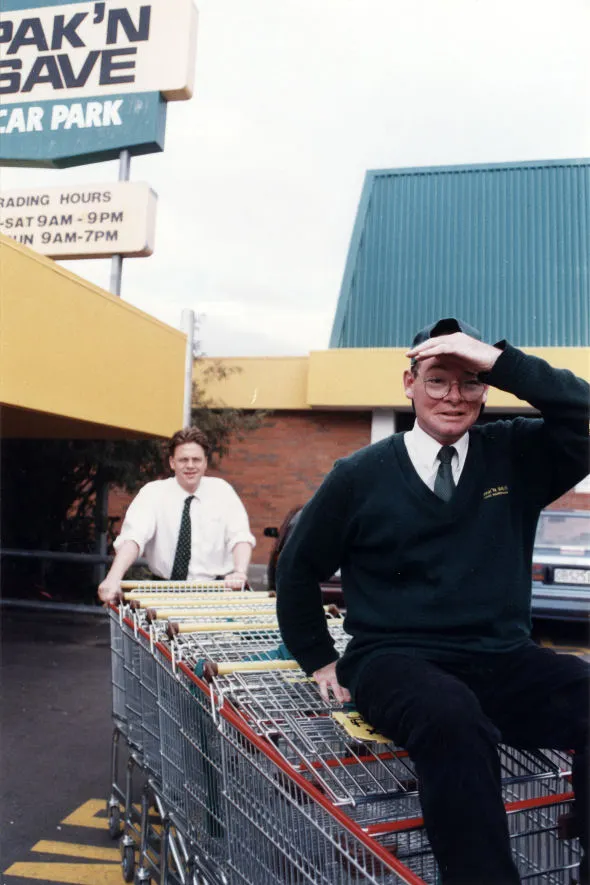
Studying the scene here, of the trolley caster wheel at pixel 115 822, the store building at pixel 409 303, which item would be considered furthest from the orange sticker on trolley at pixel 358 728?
the store building at pixel 409 303

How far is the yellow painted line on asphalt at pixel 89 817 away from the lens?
4.10m

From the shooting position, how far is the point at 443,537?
219 centimetres

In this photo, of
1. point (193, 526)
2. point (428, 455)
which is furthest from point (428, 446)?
point (193, 526)

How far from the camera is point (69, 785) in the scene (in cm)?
464

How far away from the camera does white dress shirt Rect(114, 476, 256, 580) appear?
4461mm

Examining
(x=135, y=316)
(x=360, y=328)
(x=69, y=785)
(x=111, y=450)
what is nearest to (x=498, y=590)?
(x=69, y=785)

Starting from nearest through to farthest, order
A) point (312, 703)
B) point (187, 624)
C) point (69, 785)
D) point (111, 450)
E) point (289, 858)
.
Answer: point (289, 858) < point (312, 703) < point (187, 624) < point (69, 785) < point (111, 450)

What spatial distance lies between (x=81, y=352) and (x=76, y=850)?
500cm

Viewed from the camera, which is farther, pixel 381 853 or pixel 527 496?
pixel 527 496

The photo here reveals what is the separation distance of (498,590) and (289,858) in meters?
0.87

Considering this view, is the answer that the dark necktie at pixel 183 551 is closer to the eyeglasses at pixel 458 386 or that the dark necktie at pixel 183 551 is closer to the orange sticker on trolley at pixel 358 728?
the orange sticker on trolley at pixel 358 728

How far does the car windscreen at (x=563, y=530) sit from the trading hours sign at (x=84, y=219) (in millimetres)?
5838

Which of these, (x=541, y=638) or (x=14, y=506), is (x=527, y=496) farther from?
(x=14, y=506)

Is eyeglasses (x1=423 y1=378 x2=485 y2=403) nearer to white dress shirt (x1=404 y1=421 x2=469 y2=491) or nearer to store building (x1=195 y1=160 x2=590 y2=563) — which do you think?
white dress shirt (x1=404 y1=421 x2=469 y2=491)
